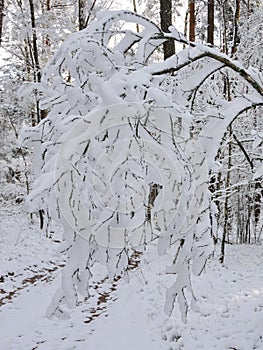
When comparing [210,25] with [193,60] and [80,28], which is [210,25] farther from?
[193,60]

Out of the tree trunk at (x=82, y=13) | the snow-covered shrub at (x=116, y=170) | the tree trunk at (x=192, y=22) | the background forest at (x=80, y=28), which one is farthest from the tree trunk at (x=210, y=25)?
the snow-covered shrub at (x=116, y=170)

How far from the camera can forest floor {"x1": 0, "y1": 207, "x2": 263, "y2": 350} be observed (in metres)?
6.24

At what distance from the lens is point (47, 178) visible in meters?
2.12

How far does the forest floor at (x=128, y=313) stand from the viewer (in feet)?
20.5

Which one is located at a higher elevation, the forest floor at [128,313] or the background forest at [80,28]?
the background forest at [80,28]

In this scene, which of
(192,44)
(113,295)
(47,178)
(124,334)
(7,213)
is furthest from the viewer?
(7,213)

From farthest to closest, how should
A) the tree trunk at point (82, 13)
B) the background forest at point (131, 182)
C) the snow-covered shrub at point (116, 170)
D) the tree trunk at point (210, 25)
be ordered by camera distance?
the tree trunk at point (82, 13) → the tree trunk at point (210, 25) → the background forest at point (131, 182) → the snow-covered shrub at point (116, 170)

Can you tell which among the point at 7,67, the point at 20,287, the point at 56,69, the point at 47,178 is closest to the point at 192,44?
the point at 56,69

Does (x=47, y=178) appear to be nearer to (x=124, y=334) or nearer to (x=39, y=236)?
(x=124, y=334)

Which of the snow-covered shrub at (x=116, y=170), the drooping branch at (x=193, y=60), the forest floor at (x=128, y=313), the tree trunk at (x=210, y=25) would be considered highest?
the tree trunk at (x=210, y=25)

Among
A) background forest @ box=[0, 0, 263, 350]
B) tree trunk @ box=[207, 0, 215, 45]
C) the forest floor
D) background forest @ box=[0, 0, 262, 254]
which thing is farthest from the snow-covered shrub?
tree trunk @ box=[207, 0, 215, 45]

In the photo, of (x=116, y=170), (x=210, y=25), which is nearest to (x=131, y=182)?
(x=116, y=170)

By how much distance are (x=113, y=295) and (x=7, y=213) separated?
8.64 metres

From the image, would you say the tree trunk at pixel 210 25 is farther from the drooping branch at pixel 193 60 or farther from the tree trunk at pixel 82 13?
the drooping branch at pixel 193 60
